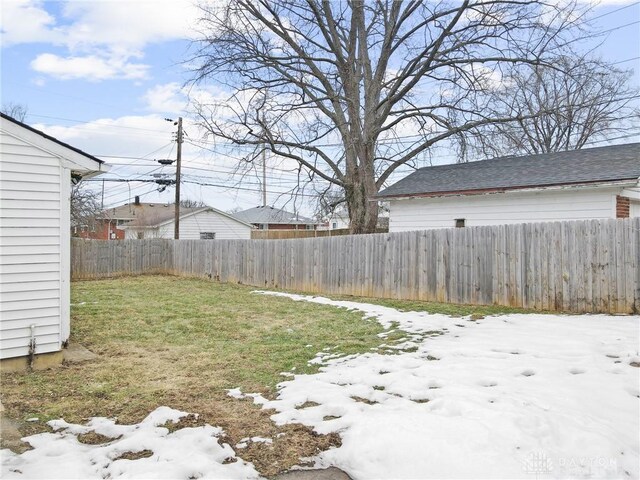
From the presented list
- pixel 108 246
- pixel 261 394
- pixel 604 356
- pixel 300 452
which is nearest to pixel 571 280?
pixel 604 356

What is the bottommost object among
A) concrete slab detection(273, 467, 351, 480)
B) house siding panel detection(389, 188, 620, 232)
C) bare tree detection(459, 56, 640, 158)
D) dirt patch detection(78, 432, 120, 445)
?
dirt patch detection(78, 432, 120, 445)

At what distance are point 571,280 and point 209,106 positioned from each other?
1165cm

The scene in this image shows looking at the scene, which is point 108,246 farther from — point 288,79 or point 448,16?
point 448,16

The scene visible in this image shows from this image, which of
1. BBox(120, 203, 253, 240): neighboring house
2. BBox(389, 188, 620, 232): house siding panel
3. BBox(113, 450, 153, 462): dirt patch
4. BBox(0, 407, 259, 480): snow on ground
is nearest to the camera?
BBox(0, 407, 259, 480): snow on ground

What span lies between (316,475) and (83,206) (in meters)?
25.5

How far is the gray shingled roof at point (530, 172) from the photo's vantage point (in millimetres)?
9797

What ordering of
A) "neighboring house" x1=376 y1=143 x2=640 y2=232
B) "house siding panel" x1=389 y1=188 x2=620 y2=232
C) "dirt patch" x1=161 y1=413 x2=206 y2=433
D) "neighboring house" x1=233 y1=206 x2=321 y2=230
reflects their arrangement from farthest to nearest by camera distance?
"neighboring house" x1=233 y1=206 x2=321 y2=230, "house siding panel" x1=389 y1=188 x2=620 y2=232, "neighboring house" x1=376 y1=143 x2=640 y2=232, "dirt patch" x1=161 y1=413 x2=206 y2=433

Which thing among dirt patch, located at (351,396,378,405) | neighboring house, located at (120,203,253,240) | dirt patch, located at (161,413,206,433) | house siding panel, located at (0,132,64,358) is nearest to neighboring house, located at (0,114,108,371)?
house siding panel, located at (0,132,64,358)

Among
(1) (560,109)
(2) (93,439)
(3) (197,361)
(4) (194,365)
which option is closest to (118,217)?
(1) (560,109)

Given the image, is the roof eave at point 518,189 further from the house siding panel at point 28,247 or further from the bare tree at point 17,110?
the bare tree at point 17,110

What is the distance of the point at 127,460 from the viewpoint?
2906 mm

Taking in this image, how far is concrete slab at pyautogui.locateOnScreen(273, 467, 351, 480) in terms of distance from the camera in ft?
9.04

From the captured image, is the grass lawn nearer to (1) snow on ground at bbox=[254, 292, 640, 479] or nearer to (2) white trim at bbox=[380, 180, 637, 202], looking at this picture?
(1) snow on ground at bbox=[254, 292, 640, 479]

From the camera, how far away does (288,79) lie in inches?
618
